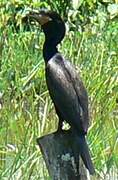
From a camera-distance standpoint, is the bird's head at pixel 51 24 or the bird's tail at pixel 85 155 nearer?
the bird's tail at pixel 85 155

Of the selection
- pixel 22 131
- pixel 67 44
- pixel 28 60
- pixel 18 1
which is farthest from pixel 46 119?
pixel 18 1

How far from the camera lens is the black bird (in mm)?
3375

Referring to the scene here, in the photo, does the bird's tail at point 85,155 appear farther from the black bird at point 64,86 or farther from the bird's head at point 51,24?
the bird's head at point 51,24

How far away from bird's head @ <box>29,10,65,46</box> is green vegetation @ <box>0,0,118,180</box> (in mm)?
226

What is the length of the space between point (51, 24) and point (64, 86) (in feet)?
1.13

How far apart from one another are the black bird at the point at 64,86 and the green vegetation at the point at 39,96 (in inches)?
9.9

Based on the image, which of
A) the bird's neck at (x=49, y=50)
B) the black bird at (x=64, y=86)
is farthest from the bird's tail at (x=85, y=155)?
the bird's neck at (x=49, y=50)

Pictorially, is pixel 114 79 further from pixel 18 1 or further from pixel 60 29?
pixel 18 1

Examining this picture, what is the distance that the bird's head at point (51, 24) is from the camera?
3.61 meters

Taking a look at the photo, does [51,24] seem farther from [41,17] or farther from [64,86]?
[64,86]

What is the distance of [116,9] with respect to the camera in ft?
13.7

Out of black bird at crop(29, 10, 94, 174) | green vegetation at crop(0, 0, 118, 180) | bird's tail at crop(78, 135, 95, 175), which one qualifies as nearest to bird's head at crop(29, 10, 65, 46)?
black bird at crop(29, 10, 94, 174)

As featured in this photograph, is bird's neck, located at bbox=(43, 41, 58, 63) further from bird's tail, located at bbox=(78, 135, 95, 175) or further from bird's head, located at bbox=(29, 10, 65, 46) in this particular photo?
bird's tail, located at bbox=(78, 135, 95, 175)

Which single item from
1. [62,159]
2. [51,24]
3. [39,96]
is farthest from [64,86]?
[39,96]
